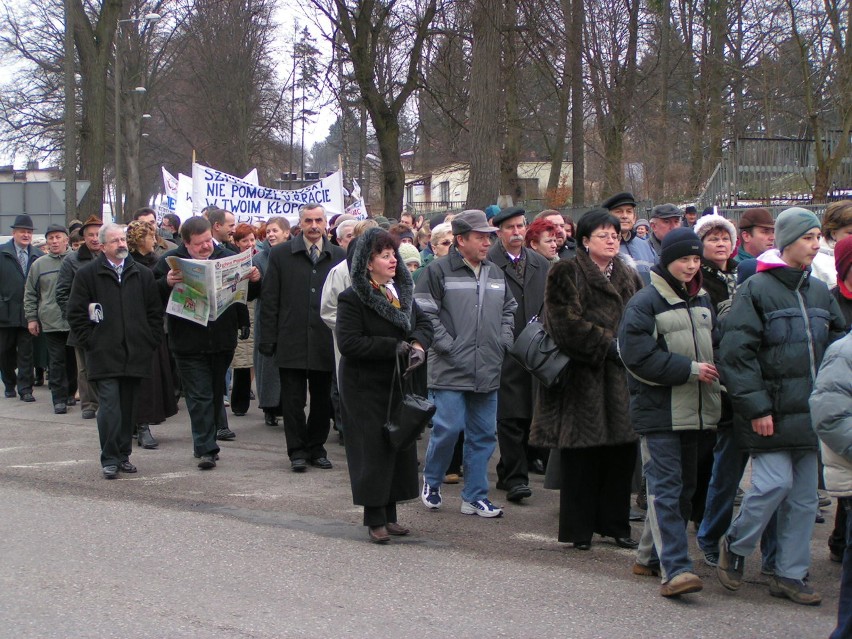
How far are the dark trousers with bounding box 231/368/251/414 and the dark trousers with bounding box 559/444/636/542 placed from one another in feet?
19.3

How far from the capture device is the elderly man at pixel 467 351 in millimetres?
7188

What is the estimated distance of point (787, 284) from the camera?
215 inches

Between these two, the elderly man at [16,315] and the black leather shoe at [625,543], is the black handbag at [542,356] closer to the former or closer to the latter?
the black leather shoe at [625,543]

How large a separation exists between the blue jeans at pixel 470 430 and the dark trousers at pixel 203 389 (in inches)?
88.7

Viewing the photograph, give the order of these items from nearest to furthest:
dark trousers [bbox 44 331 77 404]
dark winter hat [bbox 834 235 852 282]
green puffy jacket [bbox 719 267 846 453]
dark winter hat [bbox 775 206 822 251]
Answer: dark winter hat [bbox 834 235 852 282] < green puffy jacket [bbox 719 267 846 453] < dark winter hat [bbox 775 206 822 251] < dark trousers [bbox 44 331 77 404]

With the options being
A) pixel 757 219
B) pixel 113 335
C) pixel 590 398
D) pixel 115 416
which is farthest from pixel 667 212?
pixel 115 416

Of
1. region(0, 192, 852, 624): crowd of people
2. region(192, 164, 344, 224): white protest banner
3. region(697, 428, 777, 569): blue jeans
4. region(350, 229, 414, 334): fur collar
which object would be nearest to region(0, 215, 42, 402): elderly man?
region(192, 164, 344, 224): white protest banner

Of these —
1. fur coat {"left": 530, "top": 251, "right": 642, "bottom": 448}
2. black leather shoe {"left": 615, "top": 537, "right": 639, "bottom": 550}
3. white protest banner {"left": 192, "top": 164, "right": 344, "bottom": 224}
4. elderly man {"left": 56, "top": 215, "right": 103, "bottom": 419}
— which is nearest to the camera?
fur coat {"left": 530, "top": 251, "right": 642, "bottom": 448}

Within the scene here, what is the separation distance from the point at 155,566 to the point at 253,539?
2.35ft

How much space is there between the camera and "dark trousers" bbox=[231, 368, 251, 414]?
11.7 metres

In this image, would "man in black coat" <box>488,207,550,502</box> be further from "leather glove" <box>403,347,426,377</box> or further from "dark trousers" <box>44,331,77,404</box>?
"dark trousers" <box>44,331,77,404</box>

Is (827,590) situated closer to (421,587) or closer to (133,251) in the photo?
(421,587)

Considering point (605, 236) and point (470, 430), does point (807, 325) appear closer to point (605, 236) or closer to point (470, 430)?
point (605, 236)

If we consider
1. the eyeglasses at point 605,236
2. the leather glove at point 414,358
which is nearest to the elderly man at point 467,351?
the leather glove at point 414,358
